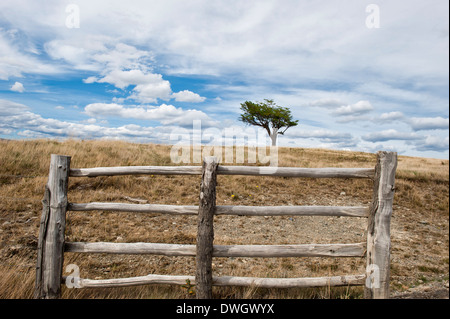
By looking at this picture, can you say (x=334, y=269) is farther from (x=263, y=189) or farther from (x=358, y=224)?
(x=263, y=189)

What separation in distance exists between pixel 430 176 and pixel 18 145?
18.3m

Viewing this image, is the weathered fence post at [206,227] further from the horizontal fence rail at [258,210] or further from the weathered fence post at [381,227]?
the weathered fence post at [381,227]

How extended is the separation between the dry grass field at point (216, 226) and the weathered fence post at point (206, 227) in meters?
0.38

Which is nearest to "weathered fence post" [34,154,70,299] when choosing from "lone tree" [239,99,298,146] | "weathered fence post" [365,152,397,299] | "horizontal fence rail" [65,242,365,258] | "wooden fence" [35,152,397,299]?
"wooden fence" [35,152,397,299]

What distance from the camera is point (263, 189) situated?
33.7 feet

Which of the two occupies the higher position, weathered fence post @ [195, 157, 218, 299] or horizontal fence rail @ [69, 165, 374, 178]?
horizontal fence rail @ [69, 165, 374, 178]

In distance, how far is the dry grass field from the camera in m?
4.62

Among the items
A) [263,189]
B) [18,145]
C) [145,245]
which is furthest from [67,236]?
[18,145]

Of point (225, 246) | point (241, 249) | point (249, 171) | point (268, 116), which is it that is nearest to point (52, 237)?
point (225, 246)

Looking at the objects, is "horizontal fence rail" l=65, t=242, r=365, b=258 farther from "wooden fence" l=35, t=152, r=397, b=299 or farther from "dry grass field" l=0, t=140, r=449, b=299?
"dry grass field" l=0, t=140, r=449, b=299

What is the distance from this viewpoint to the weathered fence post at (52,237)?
3613 mm

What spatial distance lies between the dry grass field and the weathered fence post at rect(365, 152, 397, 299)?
41 cm

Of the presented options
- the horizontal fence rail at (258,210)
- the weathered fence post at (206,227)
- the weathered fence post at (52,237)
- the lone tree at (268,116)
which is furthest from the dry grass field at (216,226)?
the lone tree at (268,116)
